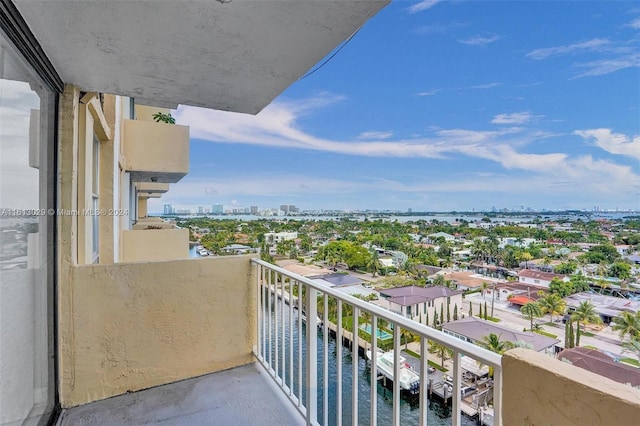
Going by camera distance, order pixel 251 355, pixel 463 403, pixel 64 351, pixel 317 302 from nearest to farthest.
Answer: pixel 463 403, pixel 317 302, pixel 64 351, pixel 251 355

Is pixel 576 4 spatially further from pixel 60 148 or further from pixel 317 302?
pixel 60 148

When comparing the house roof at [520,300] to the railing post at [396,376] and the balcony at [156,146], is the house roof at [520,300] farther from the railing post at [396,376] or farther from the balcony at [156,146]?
the balcony at [156,146]

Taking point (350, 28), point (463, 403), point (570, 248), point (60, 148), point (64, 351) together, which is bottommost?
point (64, 351)

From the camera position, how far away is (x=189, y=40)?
1.66m

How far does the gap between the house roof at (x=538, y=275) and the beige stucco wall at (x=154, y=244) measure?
4.55 m

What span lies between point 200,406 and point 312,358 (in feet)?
3.27

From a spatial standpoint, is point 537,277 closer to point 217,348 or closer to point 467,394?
point 467,394

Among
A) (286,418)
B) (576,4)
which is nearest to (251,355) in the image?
(286,418)

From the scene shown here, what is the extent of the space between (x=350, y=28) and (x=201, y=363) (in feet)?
8.76

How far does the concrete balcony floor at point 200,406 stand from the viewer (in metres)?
2.17

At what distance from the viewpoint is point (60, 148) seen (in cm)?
216

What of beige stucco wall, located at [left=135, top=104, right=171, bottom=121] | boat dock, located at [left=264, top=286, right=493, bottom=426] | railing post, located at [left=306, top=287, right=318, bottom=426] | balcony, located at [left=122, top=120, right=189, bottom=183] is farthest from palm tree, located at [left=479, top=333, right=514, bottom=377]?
beige stucco wall, located at [left=135, top=104, right=171, bottom=121]

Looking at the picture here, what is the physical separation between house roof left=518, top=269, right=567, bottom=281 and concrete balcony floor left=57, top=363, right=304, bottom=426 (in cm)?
173

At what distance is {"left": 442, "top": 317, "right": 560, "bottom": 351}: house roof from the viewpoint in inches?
42.9
